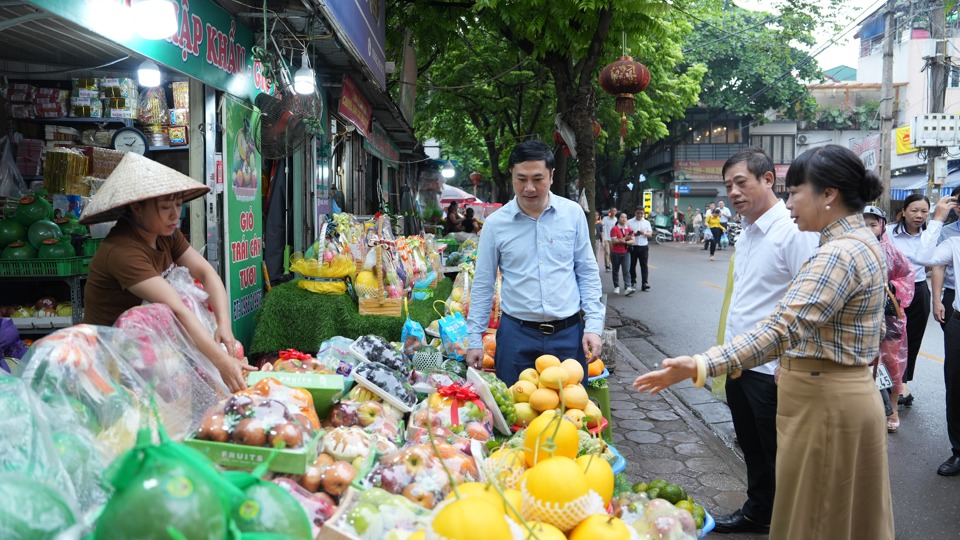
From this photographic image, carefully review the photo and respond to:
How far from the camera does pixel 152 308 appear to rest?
2494mm

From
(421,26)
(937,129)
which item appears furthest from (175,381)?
(937,129)

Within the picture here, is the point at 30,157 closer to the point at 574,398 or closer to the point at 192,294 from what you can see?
the point at 192,294

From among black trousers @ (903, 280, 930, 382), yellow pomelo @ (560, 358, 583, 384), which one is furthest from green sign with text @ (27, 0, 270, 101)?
black trousers @ (903, 280, 930, 382)

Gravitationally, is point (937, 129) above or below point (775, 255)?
above

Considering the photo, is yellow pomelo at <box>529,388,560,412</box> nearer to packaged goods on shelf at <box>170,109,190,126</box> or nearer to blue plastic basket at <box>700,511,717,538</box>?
blue plastic basket at <box>700,511,717,538</box>

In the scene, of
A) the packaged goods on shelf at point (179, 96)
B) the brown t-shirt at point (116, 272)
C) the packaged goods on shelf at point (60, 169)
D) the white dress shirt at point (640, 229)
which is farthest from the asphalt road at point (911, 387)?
the packaged goods on shelf at point (60, 169)

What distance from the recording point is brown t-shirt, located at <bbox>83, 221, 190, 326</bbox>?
2656 millimetres

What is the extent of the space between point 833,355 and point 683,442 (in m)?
3.23

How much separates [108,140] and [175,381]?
640cm

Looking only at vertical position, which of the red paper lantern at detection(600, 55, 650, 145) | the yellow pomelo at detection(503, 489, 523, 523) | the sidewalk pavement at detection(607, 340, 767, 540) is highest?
the red paper lantern at detection(600, 55, 650, 145)

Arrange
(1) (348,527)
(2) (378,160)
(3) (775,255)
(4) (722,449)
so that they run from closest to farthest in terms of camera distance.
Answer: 1. (1) (348,527)
2. (3) (775,255)
3. (4) (722,449)
4. (2) (378,160)

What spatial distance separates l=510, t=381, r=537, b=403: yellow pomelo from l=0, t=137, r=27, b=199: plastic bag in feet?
19.4

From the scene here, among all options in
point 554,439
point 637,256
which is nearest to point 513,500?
point 554,439

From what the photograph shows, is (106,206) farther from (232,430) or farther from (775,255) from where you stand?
(775,255)
